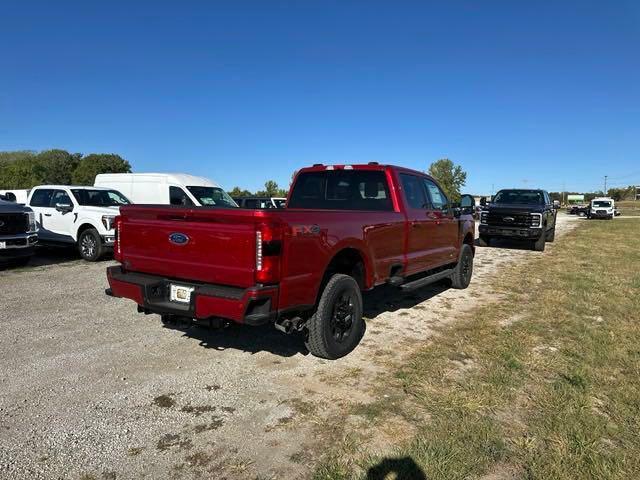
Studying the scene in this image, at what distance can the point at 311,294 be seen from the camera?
13.7 ft

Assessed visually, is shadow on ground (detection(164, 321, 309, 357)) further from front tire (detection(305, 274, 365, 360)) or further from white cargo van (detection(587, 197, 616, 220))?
white cargo van (detection(587, 197, 616, 220))

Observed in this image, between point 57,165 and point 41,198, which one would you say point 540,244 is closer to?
point 41,198

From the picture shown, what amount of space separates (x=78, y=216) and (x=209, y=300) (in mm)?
9146

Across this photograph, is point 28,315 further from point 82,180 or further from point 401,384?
point 82,180

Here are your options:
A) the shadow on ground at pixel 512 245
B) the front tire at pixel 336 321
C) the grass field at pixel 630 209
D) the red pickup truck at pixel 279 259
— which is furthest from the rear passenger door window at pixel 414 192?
the grass field at pixel 630 209

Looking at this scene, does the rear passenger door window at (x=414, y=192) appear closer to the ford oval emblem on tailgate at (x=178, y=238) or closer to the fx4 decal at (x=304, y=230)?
the fx4 decal at (x=304, y=230)

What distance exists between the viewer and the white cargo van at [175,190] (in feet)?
46.6

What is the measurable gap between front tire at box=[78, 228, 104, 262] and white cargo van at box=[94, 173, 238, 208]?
284cm

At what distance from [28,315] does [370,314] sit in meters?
4.51

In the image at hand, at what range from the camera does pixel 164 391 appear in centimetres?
387

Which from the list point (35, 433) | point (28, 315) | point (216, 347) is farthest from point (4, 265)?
point (35, 433)

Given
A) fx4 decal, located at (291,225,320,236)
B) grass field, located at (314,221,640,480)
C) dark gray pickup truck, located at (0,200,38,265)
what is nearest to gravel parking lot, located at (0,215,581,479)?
grass field, located at (314,221,640,480)

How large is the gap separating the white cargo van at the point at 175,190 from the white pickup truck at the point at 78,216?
178 centimetres

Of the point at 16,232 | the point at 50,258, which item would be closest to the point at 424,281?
the point at 16,232
